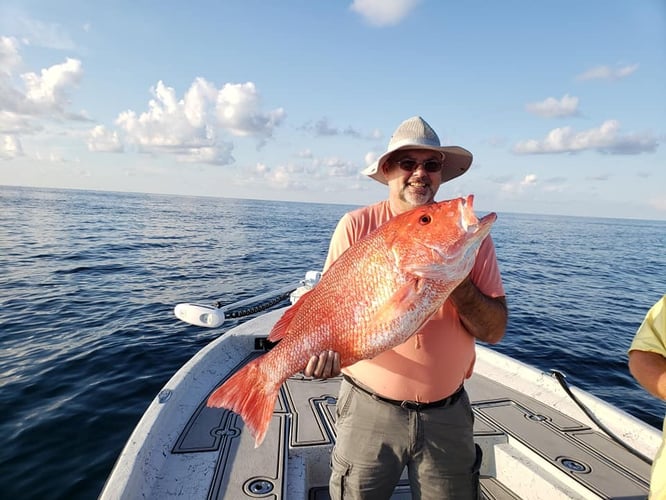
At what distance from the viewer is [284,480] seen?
11.0 feet

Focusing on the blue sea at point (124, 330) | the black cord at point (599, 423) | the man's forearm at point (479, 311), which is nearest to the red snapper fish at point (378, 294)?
the man's forearm at point (479, 311)

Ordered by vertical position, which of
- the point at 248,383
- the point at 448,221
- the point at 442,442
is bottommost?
the point at 442,442

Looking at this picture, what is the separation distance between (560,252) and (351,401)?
35442mm

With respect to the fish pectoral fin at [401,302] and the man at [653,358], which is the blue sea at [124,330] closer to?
the fish pectoral fin at [401,302]

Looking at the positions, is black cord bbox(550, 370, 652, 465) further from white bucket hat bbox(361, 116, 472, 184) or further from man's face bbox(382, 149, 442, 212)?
man's face bbox(382, 149, 442, 212)

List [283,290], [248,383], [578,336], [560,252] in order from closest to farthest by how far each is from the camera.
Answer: [248,383]
[283,290]
[578,336]
[560,252]

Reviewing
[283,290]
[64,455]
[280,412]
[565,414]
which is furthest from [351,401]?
[283,290]

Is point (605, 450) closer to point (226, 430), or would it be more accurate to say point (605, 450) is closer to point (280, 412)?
point (280, 412)

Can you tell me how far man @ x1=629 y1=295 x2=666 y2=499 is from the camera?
1.91m

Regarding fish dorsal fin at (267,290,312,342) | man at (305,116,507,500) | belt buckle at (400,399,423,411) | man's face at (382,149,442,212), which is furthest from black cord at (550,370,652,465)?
fish dorsal fin at (267,290,312,342)

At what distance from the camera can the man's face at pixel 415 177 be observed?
8.55 ft

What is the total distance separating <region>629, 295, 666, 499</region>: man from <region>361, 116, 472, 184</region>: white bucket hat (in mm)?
1440

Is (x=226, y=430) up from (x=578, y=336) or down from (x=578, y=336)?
up

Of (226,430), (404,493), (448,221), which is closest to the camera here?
(448,221)
